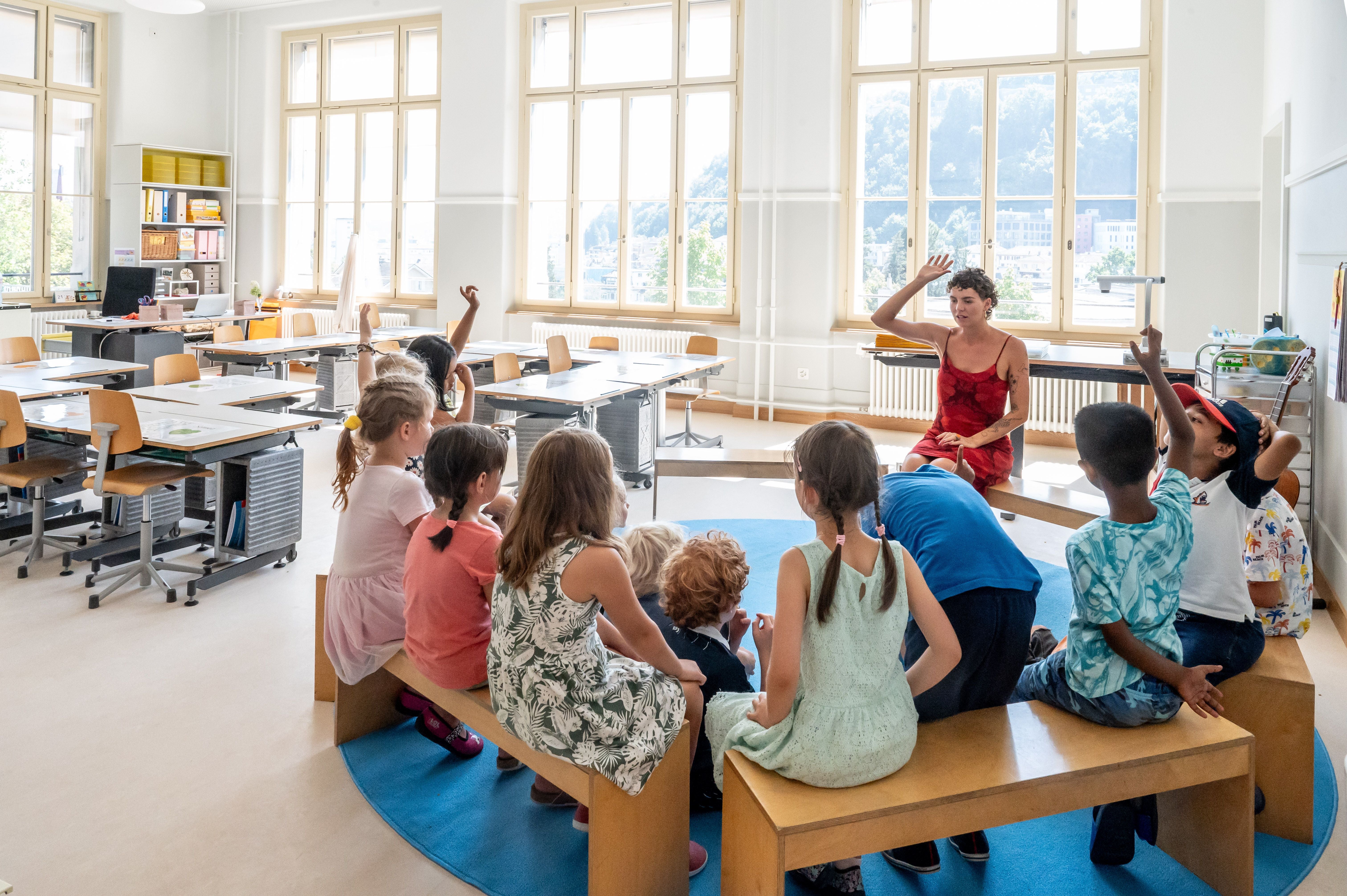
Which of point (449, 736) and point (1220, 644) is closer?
point (1220, 644)

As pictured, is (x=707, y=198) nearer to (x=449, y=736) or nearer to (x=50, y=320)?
(x=50, y=320)

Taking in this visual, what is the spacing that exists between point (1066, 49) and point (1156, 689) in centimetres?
720

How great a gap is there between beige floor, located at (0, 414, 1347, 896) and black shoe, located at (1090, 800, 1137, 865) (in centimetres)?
41

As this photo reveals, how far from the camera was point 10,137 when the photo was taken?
10344 millimetres

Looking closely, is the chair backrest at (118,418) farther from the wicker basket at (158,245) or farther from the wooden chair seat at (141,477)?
the wicker basket at (158,245)

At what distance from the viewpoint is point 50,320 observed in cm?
1037

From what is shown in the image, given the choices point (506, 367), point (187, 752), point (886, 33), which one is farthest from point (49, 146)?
point (187, 752)

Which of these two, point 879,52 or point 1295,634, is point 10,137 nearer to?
point 879,52

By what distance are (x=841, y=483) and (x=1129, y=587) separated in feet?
2.52

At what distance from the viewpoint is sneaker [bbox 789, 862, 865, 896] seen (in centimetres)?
224

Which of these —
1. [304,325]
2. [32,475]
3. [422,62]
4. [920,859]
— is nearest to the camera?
[920,859]

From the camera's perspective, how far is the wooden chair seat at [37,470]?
15.3 ft

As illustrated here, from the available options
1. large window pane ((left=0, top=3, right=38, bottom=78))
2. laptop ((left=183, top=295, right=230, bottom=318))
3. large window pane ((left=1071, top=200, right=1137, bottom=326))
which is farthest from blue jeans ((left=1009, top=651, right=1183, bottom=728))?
large window pane ((left=0, top=3, right=38, bottom=78))

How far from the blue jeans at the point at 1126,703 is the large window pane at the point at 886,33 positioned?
7464 mm
